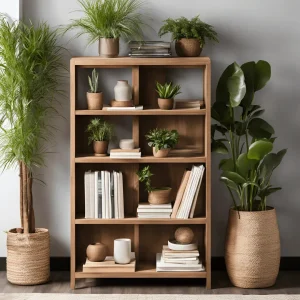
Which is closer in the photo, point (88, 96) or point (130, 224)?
point (88, 96)

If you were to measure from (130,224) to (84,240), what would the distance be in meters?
0.33

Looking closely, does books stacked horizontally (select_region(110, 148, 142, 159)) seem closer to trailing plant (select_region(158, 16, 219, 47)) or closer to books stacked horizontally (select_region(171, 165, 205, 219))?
books stacked horizontally (select_region(171, 165, 205, 219))

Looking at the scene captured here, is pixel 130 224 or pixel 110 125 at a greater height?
pixel 110 125

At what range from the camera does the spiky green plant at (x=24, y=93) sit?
13.8 ft

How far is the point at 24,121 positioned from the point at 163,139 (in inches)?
35.0

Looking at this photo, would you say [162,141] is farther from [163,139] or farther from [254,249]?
[254,249]

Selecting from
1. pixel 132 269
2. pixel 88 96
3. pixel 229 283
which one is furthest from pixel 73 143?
pixel 229 283

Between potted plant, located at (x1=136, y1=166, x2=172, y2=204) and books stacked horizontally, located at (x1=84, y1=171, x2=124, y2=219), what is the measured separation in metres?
0.17

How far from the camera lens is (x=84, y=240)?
4.57 metres

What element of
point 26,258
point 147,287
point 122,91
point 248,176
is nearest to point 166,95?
point 122,91

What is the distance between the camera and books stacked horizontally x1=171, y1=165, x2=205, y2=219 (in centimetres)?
425

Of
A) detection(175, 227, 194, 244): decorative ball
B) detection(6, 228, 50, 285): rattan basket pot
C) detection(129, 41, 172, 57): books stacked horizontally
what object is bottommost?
detection(6, 228, 50, 285): rattan basket pot

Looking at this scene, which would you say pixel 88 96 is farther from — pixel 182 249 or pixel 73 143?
pixel 182 249

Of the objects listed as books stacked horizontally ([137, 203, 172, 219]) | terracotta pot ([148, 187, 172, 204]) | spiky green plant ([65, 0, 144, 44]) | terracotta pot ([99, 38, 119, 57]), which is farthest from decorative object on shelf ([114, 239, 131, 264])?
spiky green plant ([65, 0, 144, 44])
